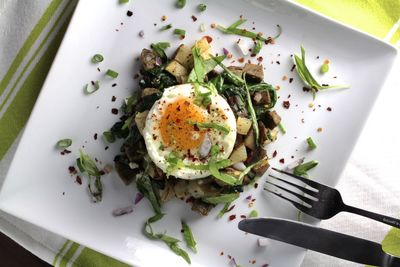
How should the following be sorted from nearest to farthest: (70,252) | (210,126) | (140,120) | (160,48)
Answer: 1. (210,126)
2. (140,120)
3. (160,48)
4. (70,252)

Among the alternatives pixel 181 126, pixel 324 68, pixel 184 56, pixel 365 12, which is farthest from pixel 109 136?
pixel 365 12

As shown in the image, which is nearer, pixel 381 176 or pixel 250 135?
pixel 250 135

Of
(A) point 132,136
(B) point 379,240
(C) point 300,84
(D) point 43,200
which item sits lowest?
(D) point 43,200

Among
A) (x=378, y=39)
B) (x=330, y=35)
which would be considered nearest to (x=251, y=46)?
(x=330, y=35)

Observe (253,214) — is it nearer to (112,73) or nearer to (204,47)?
(204,47)

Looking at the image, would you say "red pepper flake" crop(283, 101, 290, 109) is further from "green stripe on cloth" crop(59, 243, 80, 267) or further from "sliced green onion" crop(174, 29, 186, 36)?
"green stripe on cloth" crop(59, 243, 80, 267)

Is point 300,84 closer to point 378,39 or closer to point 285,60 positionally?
point 285,60
